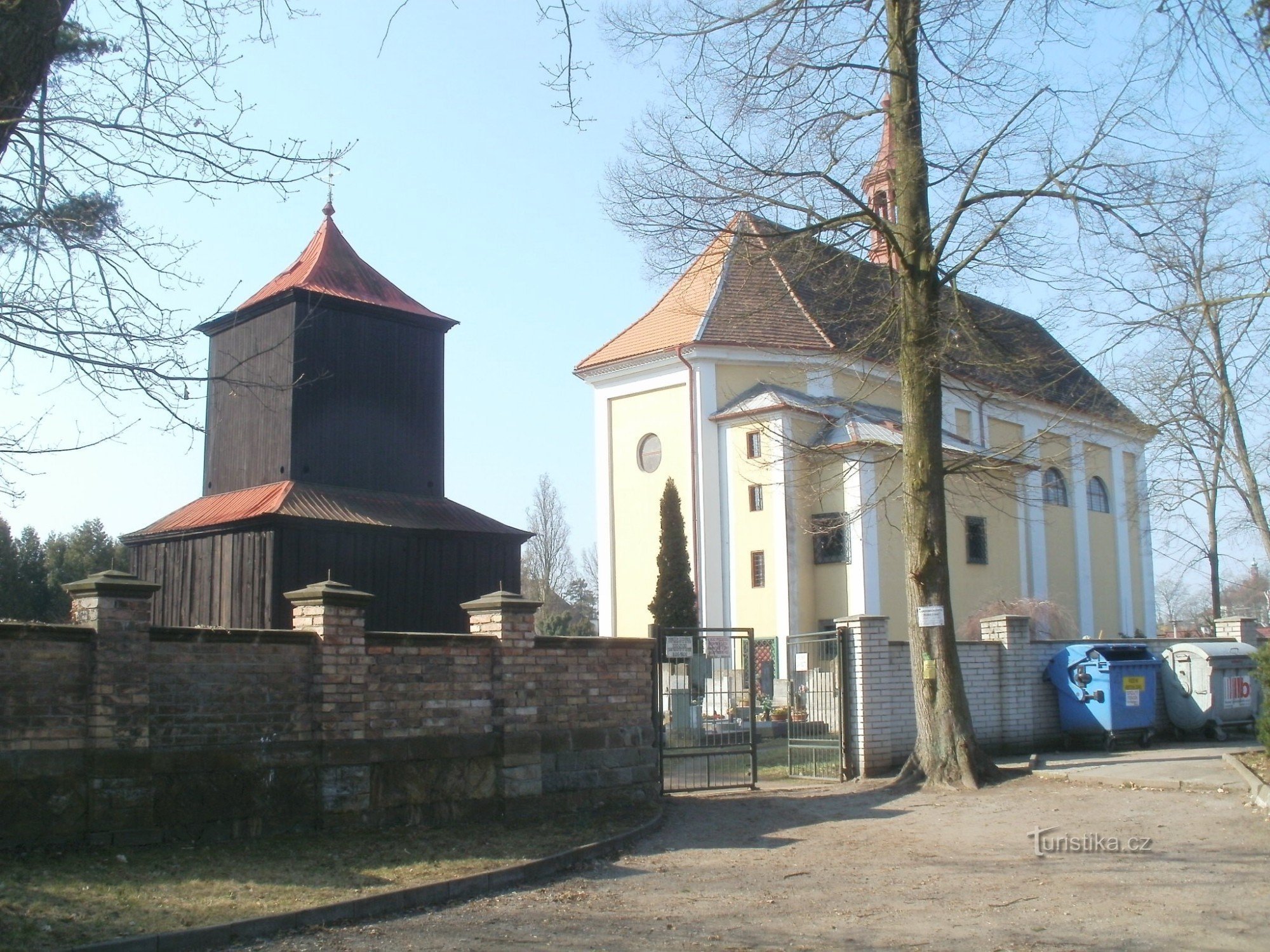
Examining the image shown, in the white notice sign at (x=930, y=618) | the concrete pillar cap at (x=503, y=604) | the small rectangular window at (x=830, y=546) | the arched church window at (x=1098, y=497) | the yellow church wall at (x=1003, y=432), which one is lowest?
the white notice sign at (x=930, y=618)

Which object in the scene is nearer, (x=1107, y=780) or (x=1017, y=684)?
(x=1107, y=780)

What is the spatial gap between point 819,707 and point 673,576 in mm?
15869

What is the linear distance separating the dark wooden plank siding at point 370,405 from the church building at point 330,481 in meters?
0.03

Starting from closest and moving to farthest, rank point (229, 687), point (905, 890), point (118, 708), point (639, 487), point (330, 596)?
point (905, 890) < point (118, 708) < point (229, 687) < point (330, 596) < point (639, 487)

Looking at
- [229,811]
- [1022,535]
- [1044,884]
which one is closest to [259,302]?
[229,811]

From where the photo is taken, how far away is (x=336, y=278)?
24.7m

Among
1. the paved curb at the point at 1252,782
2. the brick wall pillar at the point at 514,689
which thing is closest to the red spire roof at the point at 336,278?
the brick wall pillar at the point at 514,689

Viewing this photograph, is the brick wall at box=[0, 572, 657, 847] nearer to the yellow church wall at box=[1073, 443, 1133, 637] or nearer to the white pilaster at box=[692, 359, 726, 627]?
the white pilaster at box=[692, 359, 726, 627]

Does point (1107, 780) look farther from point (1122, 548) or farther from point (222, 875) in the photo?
point (1122, 548)

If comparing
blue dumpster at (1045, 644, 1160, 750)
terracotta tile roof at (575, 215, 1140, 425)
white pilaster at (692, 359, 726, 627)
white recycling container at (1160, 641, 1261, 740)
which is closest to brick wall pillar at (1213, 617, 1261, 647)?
white recycling container at (1160, 641, 1261, 740)

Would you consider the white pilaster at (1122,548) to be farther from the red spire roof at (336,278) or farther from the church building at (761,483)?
the red spire roof at (336,278)

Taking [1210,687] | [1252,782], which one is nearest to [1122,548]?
[1210,687]

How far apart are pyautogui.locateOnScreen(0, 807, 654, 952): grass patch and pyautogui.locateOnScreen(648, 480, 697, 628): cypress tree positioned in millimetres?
20023

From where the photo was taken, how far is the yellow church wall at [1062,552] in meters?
40.6
